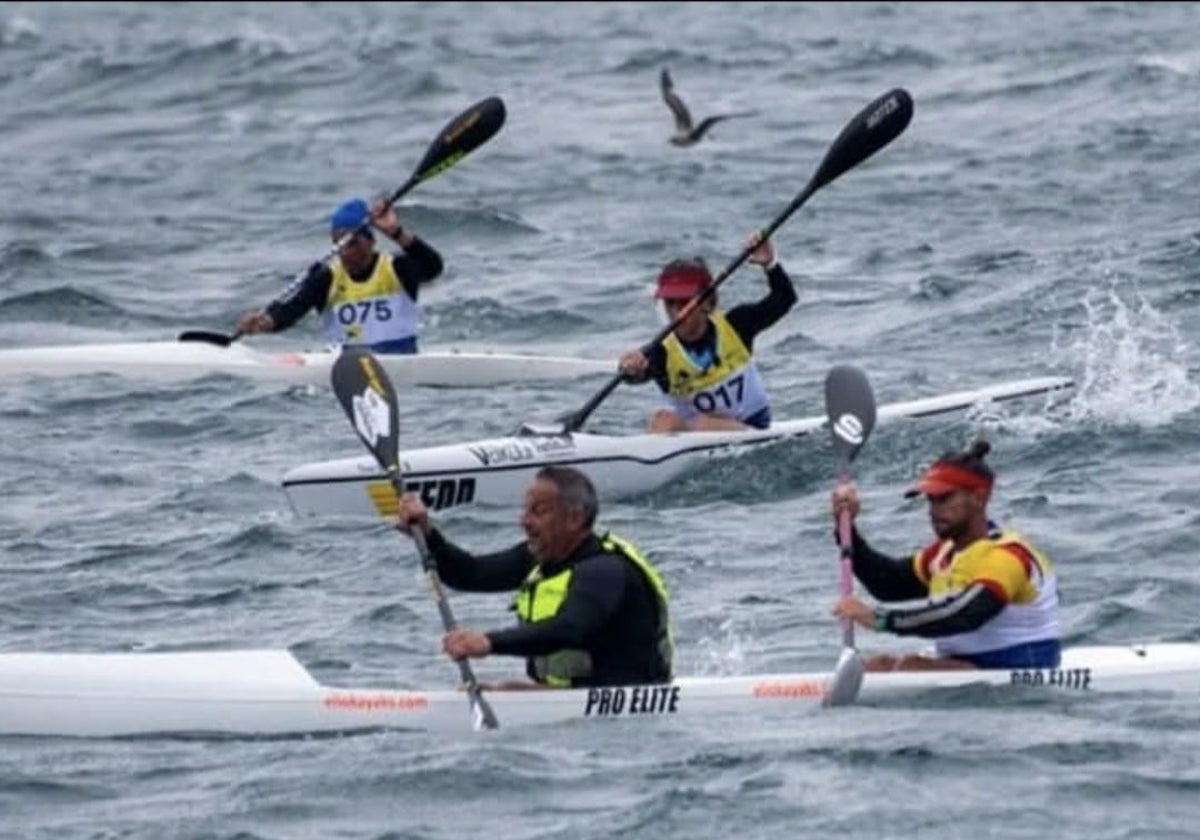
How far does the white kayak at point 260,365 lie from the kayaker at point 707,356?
300 centimetres

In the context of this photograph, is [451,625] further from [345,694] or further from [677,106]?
[677,106]

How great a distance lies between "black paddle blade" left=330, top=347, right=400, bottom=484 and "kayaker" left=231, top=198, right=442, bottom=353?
5.33 m

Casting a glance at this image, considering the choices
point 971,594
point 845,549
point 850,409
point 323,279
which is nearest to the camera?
point 971,594

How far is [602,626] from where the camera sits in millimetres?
12734

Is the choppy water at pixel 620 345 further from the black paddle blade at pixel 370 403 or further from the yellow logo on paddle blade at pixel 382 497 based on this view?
the black paddle blade at pixel 370 403

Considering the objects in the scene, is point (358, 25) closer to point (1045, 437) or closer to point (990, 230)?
point (990, 230)

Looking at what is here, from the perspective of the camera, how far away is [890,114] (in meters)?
18.1

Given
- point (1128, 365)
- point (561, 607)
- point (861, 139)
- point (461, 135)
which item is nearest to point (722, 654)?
point (561, 607)

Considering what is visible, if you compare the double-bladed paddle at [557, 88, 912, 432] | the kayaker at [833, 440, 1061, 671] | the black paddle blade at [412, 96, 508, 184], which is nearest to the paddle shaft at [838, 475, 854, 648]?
the kayaker at [833, 440, 1061, 671]

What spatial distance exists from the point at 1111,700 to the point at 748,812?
2002 millimetres

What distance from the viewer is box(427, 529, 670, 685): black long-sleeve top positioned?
41.4 feet

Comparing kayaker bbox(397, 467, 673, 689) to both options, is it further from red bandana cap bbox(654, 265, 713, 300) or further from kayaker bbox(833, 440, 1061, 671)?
red bandana cap bbox(654, 265, 713, 300)

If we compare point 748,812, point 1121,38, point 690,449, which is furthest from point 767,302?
point 1121,38

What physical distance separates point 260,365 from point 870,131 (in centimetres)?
466
